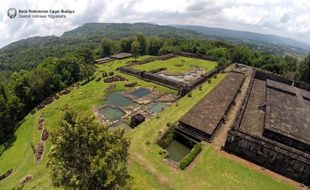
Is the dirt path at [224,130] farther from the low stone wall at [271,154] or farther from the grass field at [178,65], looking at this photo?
the grass field at [178,65]

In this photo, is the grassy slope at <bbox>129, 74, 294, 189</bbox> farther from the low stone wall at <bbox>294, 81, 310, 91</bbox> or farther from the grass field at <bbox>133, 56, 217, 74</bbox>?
the low stone wall at <bbox>294, 81, 310, 91</bbox>

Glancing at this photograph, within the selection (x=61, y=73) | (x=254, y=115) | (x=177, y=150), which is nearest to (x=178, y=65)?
(x=61, y=73)

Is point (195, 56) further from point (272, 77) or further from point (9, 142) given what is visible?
point (9, 142)

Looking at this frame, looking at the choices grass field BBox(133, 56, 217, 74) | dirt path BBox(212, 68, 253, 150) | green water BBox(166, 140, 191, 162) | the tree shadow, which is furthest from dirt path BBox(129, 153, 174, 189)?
grass field BBox(133, 56, 217, 74)

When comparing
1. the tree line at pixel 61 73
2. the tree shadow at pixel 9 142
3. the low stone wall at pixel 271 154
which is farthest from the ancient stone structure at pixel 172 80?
the tree shadow at pixel 9 142

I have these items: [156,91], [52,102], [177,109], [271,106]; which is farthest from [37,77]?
[271,106]

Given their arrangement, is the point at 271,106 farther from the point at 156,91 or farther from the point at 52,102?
the point at 52,102
